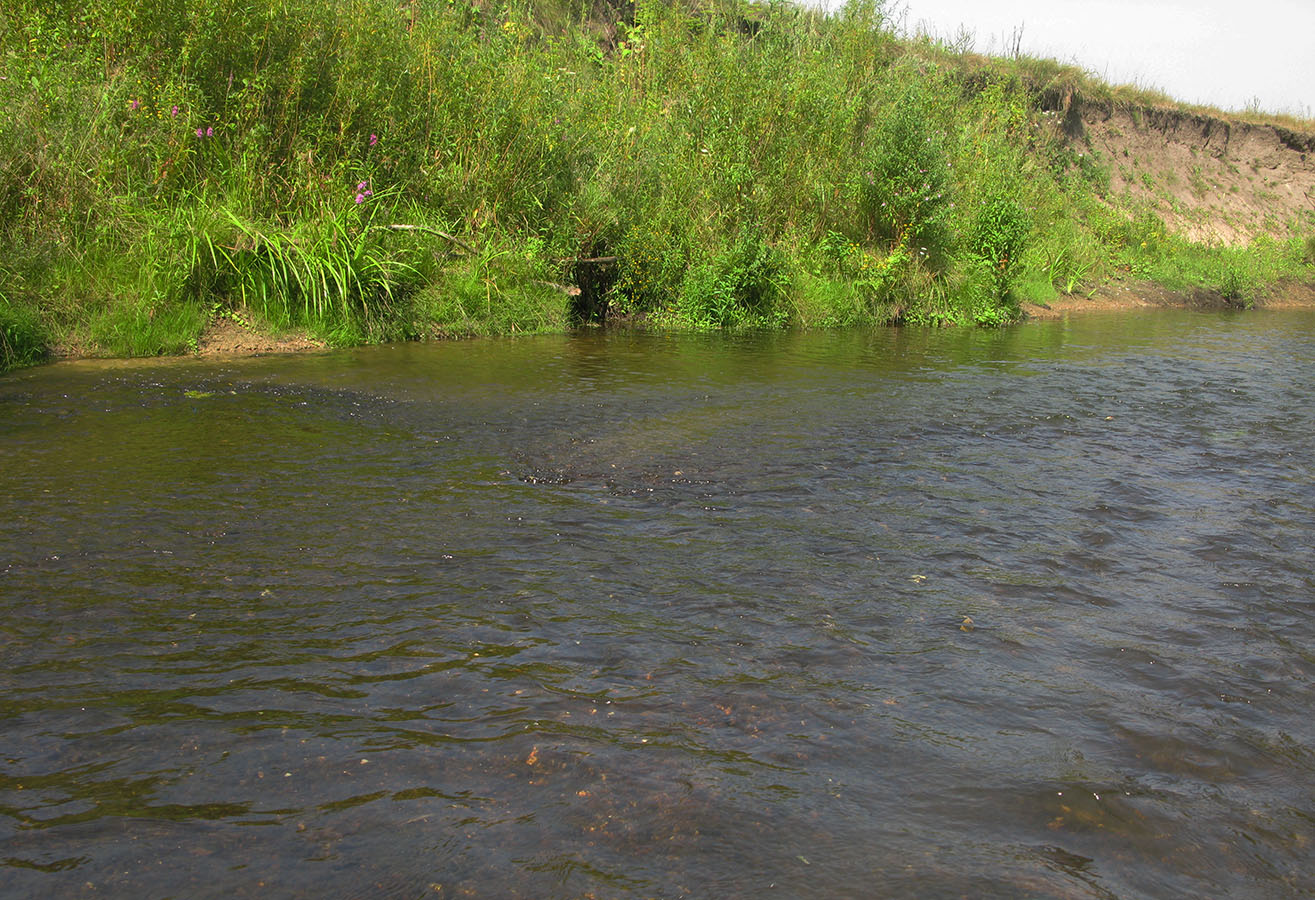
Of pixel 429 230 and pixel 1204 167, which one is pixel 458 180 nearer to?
pixel 429 230

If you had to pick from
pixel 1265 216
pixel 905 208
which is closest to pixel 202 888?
pixel 905 208

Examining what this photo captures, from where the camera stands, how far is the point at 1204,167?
34.5m

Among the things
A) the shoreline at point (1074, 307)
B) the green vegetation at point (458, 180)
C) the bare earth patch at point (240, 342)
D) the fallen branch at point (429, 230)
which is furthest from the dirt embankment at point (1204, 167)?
the bare earth patch at point (240, 342)

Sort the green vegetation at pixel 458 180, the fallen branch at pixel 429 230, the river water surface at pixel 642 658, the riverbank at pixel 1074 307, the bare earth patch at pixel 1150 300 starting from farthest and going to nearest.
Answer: the bare earth patch at pixel 1150 300
the fallen branch at pixel 429 230
the riverbank at pixel 1074 307
the green vegetation at pixel 458 180
the river water surface at pixel 642 658

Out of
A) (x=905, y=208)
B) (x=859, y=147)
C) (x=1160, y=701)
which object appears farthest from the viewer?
(x=859, y=147)

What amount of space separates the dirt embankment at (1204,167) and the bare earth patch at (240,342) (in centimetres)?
2777

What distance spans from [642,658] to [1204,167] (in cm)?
3768

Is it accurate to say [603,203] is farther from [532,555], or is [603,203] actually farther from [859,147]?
[532,555]

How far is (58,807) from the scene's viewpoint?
106 inches

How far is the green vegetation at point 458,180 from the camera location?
33.0 ft

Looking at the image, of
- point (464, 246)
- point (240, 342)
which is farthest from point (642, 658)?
point (464, 246)

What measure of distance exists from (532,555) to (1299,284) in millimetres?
29609

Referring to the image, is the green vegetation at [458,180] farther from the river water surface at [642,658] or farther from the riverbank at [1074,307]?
the river water surface at [642,658]

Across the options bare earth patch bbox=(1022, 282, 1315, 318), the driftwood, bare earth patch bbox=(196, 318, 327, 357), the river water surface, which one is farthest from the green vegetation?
the river water surface
